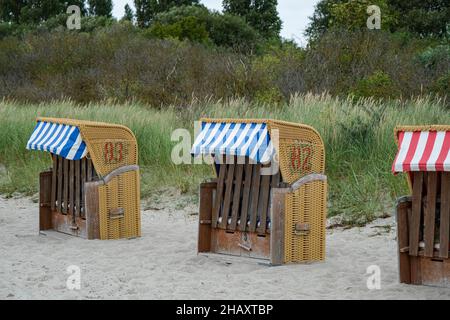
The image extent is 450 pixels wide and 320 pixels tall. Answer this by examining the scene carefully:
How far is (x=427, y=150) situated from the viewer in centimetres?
681

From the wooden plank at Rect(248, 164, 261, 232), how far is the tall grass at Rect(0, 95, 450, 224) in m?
2.38

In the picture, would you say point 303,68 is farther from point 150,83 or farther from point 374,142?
point 374,142

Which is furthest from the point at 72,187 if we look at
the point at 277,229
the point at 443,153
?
the point at 443,153

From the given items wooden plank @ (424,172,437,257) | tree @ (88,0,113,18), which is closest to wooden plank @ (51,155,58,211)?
wooden plank @ (424,172,437,257)

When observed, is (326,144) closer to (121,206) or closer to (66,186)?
(121,206)

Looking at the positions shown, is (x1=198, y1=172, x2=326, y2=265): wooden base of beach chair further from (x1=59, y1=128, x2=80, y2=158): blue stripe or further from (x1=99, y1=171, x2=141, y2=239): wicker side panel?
(x1=59, y1=128, x2=80, y2=158): blue stripe

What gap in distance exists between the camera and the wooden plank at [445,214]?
6.89 meters

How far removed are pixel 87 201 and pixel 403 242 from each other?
383cm

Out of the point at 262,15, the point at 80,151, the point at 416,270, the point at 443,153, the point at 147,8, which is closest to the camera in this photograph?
the point at 443,153

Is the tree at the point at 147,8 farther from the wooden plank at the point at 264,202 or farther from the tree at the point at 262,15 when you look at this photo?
the wooden plank at the point at 264,202

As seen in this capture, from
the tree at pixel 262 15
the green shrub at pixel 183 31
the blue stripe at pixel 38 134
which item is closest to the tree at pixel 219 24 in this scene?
the green shrub at pixel 183 31

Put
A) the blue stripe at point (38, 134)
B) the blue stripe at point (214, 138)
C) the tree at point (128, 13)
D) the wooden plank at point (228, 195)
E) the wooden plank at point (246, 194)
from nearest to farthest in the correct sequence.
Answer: the blue stripe at point (214, 138) < the wooden plank at point (246, 194) < the wooden plank at point (228, 195) < the blue stripe at point (38, 134) < the tree at point (128, 13)

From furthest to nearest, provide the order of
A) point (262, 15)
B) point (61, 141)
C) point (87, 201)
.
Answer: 1. point (262, 15)
2. point (61, 141)
3. point (87, 201)

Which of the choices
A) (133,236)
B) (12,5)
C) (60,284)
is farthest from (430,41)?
(12,5)
